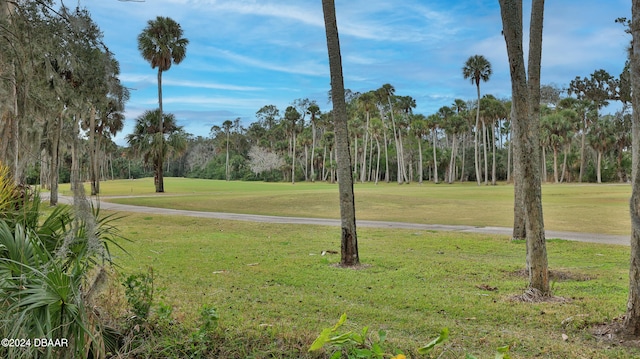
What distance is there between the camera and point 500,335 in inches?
200

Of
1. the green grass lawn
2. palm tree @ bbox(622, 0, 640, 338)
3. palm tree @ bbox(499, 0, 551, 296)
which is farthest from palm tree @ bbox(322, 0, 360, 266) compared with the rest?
palm tree @ bbox(622, 0, 640, 338)

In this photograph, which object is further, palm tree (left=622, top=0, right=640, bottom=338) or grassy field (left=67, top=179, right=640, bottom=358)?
grassy field (left=67, top=179, right=640, bottom=358)

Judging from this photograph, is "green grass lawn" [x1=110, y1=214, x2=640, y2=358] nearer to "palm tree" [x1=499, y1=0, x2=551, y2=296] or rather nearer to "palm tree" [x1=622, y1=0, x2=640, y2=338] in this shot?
"palm tree" [x1=622, y1=0, x2=640, y2=338]

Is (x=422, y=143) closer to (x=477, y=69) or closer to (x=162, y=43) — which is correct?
(x=477, y=69)

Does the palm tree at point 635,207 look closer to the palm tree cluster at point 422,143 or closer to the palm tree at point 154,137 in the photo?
the palm tree at point 154,137

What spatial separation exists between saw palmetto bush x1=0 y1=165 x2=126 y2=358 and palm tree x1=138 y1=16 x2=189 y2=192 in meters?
40.3

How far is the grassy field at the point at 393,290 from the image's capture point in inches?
191

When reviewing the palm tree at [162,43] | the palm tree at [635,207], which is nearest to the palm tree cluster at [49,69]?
the palm tree at [635,207]

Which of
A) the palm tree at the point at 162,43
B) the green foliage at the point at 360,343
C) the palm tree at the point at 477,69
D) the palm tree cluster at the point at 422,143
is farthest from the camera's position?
the palm tree cluster at the point at 422,143

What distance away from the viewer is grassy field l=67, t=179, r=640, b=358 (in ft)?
15.9

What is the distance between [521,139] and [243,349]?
16.2 ft

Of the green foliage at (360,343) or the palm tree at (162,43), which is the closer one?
the green foliage at (360,343)

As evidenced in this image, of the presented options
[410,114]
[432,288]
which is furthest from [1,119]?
[410,114]

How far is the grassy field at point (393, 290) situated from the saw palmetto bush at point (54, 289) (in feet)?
2.40
